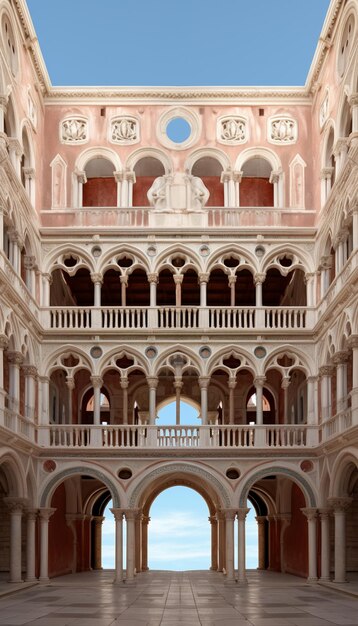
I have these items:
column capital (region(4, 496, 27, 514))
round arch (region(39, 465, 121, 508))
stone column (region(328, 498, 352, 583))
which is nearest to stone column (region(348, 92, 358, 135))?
stone column (region(328, 498, 352, 583))

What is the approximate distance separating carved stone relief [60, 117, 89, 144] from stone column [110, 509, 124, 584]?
12.0m

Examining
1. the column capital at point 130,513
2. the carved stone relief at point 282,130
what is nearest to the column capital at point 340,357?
the column capital at point 130,513

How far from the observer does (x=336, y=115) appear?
26.8m

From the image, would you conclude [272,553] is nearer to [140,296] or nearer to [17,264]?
[140,296]

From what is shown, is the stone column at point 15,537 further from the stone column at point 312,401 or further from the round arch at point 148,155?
the round arch at point 148,155

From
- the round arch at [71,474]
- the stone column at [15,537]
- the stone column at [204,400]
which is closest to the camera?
the stone column at [15,537]

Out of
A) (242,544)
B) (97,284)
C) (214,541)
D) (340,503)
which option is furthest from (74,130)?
(214,541)

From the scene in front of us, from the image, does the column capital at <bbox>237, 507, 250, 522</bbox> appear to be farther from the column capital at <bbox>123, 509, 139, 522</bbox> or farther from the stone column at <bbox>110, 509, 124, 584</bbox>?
the stone column at <bbox>110, 509, 124, 584</bbox>

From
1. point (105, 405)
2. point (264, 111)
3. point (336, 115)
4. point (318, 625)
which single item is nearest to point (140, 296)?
point (105, 405)

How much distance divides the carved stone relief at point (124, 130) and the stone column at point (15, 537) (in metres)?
12.1

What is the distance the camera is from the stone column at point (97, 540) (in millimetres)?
39750

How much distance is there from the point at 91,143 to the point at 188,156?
3.20m

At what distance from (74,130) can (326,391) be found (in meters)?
11.8

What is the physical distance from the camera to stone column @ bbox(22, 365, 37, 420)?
A: 2800 cm
